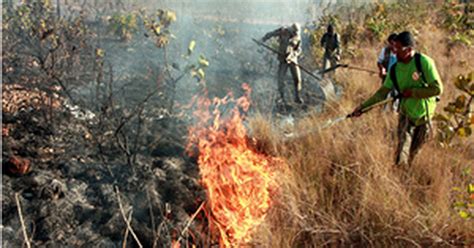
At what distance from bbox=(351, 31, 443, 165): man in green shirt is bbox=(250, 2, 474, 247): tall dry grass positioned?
0.20 m

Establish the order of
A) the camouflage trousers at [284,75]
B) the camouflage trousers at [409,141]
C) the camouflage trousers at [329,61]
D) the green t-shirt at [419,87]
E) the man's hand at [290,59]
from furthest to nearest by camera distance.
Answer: the camouflage trousers at [329,61] → the camouflage trousers at [284,75] → the man's hand at [290,59] → the camouflage trousers at [409,141] → the green t-shirt at [419,87]

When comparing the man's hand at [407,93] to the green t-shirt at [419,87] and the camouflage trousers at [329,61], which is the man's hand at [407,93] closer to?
the green t-shirt at [419,87]

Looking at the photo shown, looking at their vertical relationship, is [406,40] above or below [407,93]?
above

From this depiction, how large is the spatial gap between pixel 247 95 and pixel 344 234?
211 inches

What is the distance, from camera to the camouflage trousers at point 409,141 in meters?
3.94

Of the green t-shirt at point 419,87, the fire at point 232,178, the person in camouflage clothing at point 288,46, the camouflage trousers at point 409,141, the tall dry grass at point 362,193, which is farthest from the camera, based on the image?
the person in camouflage clothing at point 288,46

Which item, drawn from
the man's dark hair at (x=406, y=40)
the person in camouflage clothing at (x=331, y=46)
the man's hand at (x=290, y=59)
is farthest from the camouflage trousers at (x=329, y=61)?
the man's dark hair at (x=406, y=40)

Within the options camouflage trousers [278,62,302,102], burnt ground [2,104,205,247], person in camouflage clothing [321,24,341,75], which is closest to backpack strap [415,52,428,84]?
burnt ground [2,104,205,247]

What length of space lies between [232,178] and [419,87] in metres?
2.03

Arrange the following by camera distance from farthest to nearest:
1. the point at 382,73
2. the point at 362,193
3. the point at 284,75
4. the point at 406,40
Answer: the point at 284,75
the point at 382,73
the point at 406,40
the point at 362,193

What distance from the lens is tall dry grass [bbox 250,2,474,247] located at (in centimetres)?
288

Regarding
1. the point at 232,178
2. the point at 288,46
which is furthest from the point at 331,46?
the point at 232,178

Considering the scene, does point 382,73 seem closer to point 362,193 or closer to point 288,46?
point 288,46

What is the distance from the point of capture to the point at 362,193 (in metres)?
3.29
